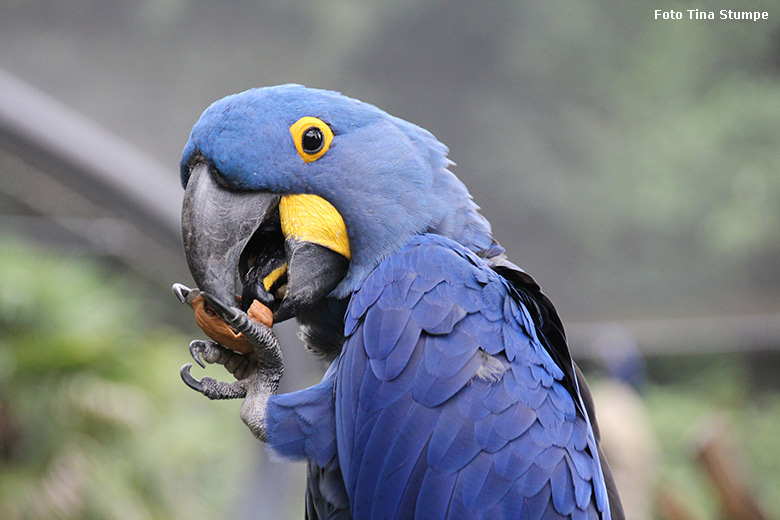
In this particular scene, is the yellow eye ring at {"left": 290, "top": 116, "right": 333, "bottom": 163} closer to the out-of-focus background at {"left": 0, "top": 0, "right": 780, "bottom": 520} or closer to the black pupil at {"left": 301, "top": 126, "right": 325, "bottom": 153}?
the black pupil at {"left": 301, "top": 126, "right": 325, "bottom": 153}

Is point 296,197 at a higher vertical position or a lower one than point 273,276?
higher

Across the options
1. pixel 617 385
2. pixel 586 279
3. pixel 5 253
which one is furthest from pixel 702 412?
pixel 5 253

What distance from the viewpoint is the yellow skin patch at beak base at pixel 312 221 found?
112 cm

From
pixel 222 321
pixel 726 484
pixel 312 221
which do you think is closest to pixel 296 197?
pixel 312 221

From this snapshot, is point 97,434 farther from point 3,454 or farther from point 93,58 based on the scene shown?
point 93,58

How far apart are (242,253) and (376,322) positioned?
10.4 inches

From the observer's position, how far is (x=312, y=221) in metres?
1.13

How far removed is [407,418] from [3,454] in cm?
278

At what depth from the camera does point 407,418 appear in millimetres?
1063

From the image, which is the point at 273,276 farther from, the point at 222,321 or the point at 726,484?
the point at 726,484

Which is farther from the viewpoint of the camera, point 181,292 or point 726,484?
point 726,484

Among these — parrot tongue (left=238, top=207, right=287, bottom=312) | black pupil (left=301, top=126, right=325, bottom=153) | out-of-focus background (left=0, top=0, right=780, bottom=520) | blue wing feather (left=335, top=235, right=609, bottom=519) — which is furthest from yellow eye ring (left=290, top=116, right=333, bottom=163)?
out-of-focus background (left=0, top=0, right=780, bottom=520)

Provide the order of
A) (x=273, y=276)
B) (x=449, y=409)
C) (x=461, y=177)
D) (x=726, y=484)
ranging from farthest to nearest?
(x=461, y=177) < (x=726, y=484) < (x=273, y=276) < (x=449, y=409)

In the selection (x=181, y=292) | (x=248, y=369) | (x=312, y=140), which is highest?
(x=312, y=140)
